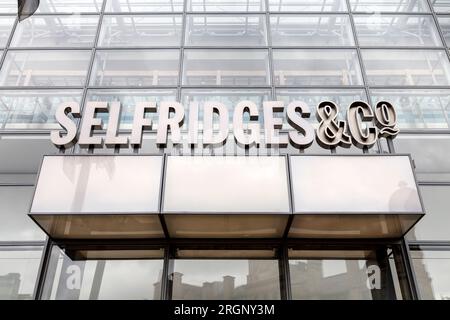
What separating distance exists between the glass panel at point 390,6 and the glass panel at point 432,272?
6.74 metres

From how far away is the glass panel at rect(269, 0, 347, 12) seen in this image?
1083 cm

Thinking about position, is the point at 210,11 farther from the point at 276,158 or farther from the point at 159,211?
the point at 159,211

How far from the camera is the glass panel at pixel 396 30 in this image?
999 cm

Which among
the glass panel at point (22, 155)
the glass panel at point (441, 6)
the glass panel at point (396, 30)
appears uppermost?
the glass panel at point (441, 6)

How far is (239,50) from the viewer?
10.0 meters

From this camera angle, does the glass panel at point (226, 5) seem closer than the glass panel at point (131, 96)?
No

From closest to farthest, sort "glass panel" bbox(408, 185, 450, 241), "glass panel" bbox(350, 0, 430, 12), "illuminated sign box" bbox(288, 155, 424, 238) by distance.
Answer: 1. "illuminated sign box" bbox(288, 155, 424, 238)
2. "glass panel" bbox(408, 185, 450, 241)
3. "glass panel" bbox(350, 0, 430, 12)

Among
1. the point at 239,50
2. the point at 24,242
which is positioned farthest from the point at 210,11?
the point at 24,242

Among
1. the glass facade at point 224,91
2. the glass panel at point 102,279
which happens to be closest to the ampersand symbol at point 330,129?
the glass facade at point 224,91

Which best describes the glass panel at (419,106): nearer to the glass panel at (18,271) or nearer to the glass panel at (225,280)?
the glass panel at (225,280)

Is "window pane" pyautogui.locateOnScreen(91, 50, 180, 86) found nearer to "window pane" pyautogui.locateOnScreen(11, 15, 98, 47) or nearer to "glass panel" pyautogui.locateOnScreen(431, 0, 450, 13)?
"window pane" pyautogui.locateOnScreen(11, 15, 98, 47)

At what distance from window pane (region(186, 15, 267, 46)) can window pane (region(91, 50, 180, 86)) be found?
0.89 meters

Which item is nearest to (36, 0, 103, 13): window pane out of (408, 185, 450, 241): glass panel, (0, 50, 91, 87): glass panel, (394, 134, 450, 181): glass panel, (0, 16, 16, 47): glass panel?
(0, 16, 16, 47): glass panel
